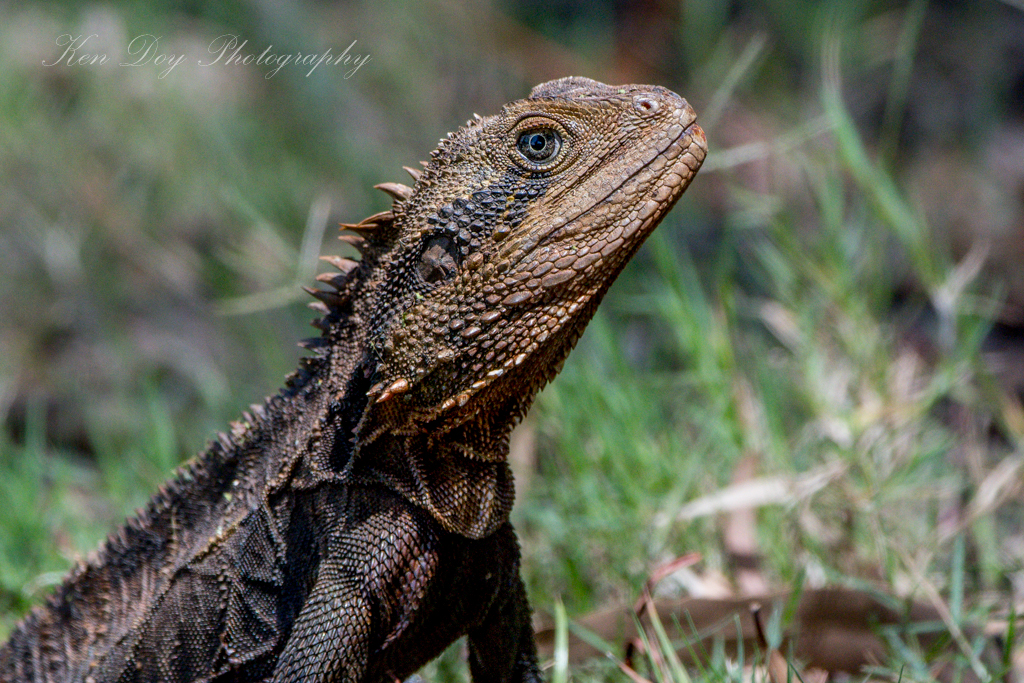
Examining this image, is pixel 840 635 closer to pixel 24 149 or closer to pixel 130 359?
pixel 130 359

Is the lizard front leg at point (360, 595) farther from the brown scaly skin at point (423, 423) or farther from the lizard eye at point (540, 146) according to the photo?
the lizard eye at point (540, 146)

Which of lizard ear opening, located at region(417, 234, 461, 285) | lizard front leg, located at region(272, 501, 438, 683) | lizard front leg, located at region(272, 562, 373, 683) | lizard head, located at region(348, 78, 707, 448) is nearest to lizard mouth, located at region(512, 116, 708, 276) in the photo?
lizard head, located at region(348, 78, 707, 448)

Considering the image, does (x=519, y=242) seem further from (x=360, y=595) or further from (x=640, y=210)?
(x=360, y=595)

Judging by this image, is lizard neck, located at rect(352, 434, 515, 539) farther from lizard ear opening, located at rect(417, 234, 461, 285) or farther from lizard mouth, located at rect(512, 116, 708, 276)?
lizard mouth, located at rect(512, 116, 708, 276)

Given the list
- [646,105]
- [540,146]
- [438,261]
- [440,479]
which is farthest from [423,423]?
[646,105]

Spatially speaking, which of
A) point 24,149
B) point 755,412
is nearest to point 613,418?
point 755,412

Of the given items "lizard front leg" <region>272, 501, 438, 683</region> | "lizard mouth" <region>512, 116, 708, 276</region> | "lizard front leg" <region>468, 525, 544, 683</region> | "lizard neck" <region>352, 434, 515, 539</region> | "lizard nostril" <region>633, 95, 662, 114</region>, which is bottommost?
"lizard front leg" <region>468, 525, 544, 683</region>
